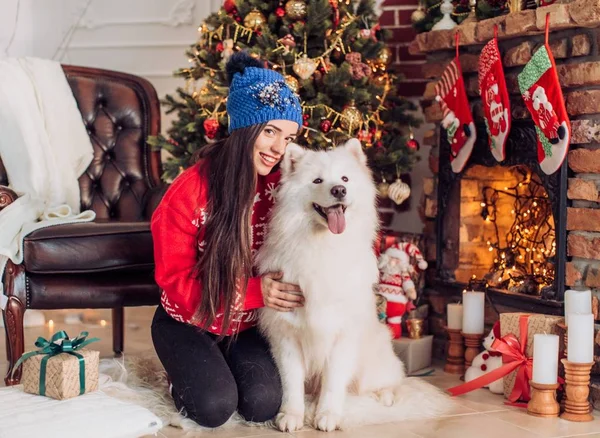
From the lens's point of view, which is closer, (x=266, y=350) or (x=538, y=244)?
(x=266, y=350)

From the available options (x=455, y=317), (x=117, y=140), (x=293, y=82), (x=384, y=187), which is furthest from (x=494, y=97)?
(x=117, y=140)

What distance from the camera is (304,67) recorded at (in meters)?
3.37

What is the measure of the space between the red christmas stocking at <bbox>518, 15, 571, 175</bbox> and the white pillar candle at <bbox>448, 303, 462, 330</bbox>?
684 millimetres

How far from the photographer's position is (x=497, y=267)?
3604 mm

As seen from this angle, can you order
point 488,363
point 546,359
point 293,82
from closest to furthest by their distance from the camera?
point 546,359 → point 488,363 → point 293,82

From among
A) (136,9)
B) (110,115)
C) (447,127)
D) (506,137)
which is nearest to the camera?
(506,137)

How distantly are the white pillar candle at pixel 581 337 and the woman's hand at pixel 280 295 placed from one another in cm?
91

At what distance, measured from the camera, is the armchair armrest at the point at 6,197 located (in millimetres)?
3184

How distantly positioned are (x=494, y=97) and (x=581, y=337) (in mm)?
995

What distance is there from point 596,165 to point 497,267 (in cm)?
78

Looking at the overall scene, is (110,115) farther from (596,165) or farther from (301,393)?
(596,165)

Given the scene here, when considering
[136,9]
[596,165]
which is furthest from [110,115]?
[596,165]

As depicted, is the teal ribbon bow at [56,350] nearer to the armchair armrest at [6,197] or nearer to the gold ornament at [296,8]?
the armchair armrest at [6,197]

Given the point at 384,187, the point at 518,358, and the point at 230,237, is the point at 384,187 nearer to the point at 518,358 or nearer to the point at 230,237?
the point at 518,358
